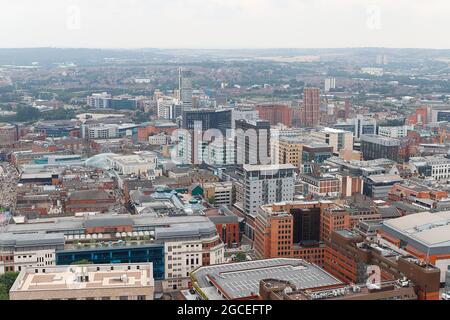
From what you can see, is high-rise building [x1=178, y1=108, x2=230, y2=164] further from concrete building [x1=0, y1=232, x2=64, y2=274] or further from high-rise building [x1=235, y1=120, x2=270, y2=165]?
concrete building [x1=0, y1=232, x2=64, y2=274]

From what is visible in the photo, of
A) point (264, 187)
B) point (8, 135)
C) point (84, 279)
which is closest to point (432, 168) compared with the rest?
point (264, 187)

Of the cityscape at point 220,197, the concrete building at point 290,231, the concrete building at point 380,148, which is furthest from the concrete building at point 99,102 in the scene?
the concrete building at point 290,231

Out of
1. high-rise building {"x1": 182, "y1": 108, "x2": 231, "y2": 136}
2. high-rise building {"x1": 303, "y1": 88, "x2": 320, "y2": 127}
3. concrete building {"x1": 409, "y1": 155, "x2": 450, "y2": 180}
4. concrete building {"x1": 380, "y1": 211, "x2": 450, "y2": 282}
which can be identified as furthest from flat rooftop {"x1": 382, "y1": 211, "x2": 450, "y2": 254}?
high-rise building {"x1": 303, "y1": 88, "x2": 320, "y2": 127}

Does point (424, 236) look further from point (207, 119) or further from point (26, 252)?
point (207, 119)

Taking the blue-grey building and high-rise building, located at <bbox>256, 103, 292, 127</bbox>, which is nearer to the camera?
the blue-grey building
